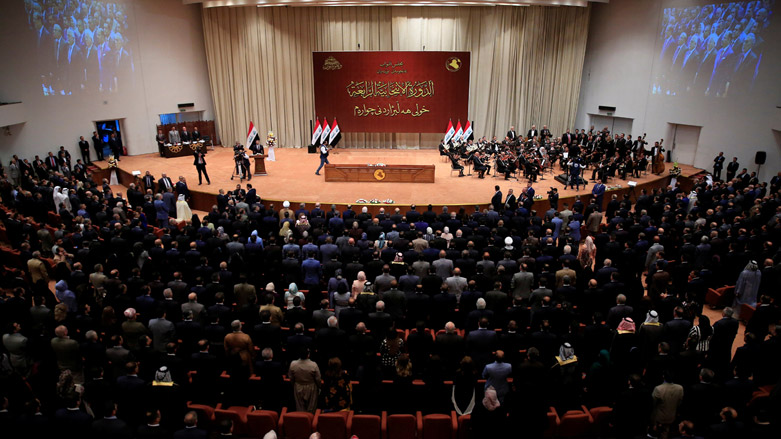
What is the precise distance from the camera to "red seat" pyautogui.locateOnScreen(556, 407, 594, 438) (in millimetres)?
5449

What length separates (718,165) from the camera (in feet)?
58.2

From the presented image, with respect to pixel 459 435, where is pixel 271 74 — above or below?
above

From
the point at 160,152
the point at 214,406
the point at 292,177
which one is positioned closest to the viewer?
the point at 214,406

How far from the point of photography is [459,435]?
17.7ft

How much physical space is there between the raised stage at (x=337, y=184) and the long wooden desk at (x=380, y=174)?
9.6 inches

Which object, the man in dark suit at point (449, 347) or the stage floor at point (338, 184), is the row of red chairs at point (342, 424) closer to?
the man in dark suit at point (449, 347)

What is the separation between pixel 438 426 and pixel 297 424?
1586 millimetres

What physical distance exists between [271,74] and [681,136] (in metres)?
18.9

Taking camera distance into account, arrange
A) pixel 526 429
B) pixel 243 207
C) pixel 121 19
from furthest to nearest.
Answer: pixel 121 19 < pixel 243 207 < pixel 526 429

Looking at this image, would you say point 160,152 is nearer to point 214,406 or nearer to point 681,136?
point 214,406

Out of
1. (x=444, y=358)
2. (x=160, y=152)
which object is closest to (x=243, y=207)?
(x=444, y=358)

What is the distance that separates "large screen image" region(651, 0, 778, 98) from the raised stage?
330 cm

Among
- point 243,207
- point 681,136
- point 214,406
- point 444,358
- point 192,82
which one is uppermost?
point 192,82

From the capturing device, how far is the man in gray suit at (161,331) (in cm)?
646
